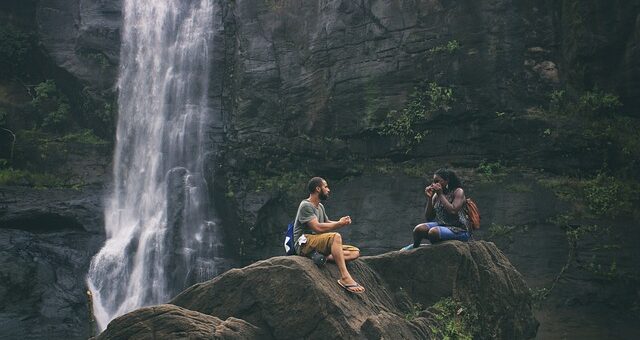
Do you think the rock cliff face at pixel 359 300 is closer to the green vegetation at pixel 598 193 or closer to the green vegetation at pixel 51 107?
the green vegetation at pixel 598 193

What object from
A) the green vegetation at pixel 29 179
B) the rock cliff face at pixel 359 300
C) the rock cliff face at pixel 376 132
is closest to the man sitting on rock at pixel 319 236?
the rock cliff face at pixel 359 300

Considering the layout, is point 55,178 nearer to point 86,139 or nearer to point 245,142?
point 86,139

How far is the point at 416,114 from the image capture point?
19.6 m

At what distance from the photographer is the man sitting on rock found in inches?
374

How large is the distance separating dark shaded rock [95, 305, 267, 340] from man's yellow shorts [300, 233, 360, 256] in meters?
1.47

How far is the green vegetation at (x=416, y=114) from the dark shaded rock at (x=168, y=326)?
11760mm

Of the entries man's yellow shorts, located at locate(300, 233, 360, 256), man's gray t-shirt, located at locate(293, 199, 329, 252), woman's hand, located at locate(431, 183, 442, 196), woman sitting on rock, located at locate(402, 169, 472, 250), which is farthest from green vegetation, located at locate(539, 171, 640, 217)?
man's yellow shorts, located at locate(300, 233, 360, 256)

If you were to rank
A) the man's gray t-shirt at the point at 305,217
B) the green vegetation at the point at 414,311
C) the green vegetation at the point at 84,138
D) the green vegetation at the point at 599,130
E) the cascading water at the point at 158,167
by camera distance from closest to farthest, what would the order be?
the man's gray t-shirt at the point at 305,217 < the green vegetation at the point at 414,311 < the green vegetation at the point at 599,130 < the cascading water at the point at 158,167 < the green vegetation at the point at 84,138

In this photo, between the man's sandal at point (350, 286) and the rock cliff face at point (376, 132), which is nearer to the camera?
the man's sandal at point (350, 286)

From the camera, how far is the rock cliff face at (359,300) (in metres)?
8.98

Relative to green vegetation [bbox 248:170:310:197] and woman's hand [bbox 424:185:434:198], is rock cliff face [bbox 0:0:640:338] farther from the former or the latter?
woman's hand [bbox 424:185:434:198]

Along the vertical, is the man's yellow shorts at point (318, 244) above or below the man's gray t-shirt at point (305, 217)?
below

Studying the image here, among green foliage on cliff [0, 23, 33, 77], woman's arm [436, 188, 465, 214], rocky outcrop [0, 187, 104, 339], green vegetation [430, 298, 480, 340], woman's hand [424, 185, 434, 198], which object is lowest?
rocky outcrop [0, 187, 104, 339]

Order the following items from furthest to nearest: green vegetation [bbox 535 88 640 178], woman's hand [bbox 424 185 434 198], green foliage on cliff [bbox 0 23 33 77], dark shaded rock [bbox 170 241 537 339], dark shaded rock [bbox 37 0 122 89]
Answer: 1. green foliage on cliff [bbox 0 23 33 77]
2. dark shaded rock [bbox 37 0 122 89]
3. green vegetation [bbox 535 88 640 178]
4. woman's hand [bbox 424 185 434 198]
5. dark shaded rock [bbox 170 241 537 339]
